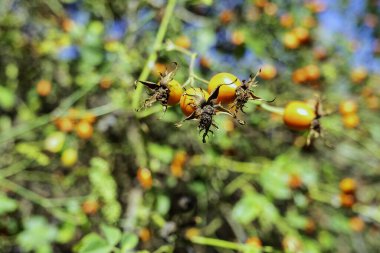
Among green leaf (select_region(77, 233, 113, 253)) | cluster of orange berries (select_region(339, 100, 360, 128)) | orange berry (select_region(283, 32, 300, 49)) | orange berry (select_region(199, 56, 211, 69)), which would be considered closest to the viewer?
green leaf (select_region(77, 233, 113, 253))

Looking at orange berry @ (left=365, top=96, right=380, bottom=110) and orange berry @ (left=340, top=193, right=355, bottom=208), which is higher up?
orange berry @ (left=365, top=96, right=380, bottom=110)

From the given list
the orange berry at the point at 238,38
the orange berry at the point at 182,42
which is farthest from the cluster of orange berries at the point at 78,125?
the orange berry at the point at 238,38

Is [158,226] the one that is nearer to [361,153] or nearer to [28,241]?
[28,241]

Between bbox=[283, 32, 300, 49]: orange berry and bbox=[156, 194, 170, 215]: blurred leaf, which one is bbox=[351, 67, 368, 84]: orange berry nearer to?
bbox=[283, 32, 300, 49]: orange berry

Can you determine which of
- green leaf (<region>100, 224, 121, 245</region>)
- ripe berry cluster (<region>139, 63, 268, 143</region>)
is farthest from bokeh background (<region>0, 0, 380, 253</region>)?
ripe berry cluster (<region>139, 63, 268, 143</region>)

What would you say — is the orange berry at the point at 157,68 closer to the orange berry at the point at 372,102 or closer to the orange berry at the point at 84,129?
the orange berry at the point at 84,129

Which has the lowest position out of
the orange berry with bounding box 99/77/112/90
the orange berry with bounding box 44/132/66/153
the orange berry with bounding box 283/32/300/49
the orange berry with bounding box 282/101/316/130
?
the orange berry with bounding box 282/101/316/130

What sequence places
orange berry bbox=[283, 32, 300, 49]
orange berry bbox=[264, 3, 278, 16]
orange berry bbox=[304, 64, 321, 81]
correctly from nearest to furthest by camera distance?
orange berry bbox=[304, 64, 321, 81] → orange berry bbox=[283, 32, 300, 49] → orange berry bbox=[264, 3, 278, 16]

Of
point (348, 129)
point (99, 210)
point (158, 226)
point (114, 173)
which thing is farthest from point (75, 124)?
point (348, 129)
